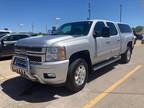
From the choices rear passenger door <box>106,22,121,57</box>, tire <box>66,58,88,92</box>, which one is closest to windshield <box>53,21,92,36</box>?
tire <box>66,58,88,92</box>

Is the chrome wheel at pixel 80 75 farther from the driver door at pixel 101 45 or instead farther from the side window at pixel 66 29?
the side window at pixel 66 29

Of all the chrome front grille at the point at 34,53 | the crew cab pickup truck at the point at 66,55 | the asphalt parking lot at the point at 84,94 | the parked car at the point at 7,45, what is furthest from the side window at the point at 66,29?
the parked car at the point at 7,45

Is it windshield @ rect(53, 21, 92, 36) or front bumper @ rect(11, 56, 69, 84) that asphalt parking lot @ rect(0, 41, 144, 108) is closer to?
front bumper @ rect(11, 56, 69, 84)

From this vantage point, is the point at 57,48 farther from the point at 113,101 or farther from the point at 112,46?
the point at 112,46

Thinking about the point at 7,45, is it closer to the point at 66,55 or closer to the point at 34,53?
the point at 34,53

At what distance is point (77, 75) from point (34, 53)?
1321 mm

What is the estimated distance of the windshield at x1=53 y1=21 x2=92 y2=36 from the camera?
676 cm

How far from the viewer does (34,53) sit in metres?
5.43

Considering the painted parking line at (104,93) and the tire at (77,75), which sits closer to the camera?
the painted parking line at (104,93)

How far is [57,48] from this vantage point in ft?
17.3

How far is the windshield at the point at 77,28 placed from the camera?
22.2 ft

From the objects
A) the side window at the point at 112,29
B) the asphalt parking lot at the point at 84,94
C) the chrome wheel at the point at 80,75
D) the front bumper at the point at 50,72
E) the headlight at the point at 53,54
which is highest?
the side window at the point at 112,29

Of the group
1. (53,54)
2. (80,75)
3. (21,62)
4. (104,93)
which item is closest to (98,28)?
(80,75)

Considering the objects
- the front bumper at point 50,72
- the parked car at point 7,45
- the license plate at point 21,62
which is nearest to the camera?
the front bumper at point 50,72
